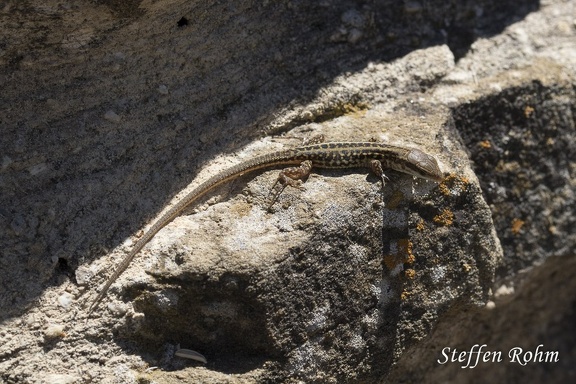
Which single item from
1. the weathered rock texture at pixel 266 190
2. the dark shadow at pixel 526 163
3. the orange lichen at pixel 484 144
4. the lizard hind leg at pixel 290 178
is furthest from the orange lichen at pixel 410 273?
the orange lichen at pixel 484 144

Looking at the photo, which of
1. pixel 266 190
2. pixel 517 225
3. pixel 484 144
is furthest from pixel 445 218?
pixel 266 190

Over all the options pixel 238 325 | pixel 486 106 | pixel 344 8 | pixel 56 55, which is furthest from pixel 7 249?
pixel 486 106

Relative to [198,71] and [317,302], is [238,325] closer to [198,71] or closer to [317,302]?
[317,302]

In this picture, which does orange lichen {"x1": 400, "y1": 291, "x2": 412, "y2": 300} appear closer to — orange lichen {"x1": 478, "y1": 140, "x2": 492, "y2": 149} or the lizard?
the lizard

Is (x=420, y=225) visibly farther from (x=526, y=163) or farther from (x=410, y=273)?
(x=526, y=163)

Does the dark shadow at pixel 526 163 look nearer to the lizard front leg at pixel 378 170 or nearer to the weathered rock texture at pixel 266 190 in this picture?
the weathered rock texture at pixel 266 190

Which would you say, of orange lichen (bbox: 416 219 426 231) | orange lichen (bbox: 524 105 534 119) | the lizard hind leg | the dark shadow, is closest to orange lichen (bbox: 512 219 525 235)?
the dark shadow
